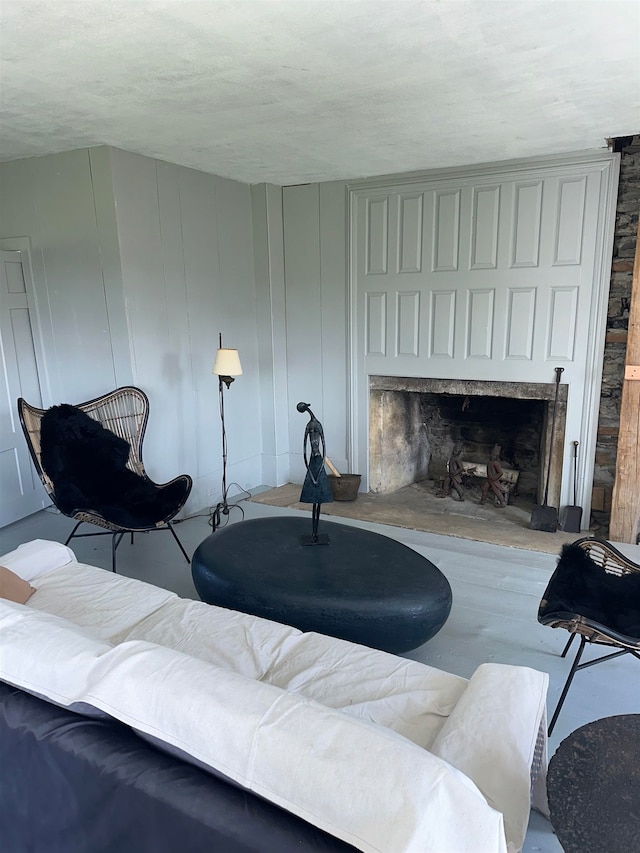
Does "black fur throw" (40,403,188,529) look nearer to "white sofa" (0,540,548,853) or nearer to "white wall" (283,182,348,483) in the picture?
"white sofa" (0,540,548,853)

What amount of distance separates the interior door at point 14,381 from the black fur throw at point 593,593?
359 cm

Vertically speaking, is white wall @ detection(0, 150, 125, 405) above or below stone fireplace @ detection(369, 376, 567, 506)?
above

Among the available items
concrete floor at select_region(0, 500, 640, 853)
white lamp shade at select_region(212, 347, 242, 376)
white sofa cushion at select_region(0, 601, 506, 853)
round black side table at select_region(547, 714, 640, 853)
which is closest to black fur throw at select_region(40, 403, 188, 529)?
concrete floor at select_region(0, 500, 640, 853)

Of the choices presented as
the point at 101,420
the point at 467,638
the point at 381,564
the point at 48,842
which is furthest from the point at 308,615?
the point at 101,420

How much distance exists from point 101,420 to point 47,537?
934 millimetres

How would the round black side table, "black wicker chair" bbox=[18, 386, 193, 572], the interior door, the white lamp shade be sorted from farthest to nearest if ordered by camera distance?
the interior door → the white lamp shade → "black wicker chair" bbox=[18, 386, 193, 572] → the round black side table

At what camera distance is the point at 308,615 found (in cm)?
231

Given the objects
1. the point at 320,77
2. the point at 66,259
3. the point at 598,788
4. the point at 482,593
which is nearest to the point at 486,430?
the point at 482,593

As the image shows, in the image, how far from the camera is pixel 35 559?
2365mm

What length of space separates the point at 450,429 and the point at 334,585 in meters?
3.02

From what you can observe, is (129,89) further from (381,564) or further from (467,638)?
(467,638)

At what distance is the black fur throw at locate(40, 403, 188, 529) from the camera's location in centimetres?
316

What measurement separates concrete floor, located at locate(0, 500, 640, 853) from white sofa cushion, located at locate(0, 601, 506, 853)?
3.13 feet

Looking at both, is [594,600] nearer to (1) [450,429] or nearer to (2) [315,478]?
(2) [315,478]
